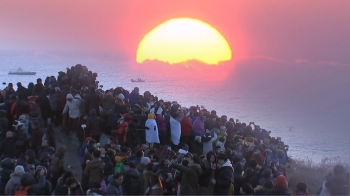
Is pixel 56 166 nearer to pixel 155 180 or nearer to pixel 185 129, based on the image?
pixel 155 180

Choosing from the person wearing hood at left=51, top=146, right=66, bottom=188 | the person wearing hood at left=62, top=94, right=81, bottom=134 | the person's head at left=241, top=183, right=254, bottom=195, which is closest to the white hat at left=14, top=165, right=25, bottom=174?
the person wearing hood at left=51, top=146, right=66, bottom=188

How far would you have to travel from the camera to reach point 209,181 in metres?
9.28

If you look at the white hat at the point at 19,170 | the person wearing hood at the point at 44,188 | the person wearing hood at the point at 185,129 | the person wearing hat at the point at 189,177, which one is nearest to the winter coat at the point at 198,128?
the person wearing hood at the point at 185,129

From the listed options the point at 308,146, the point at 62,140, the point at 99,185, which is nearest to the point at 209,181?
the point at 99,185

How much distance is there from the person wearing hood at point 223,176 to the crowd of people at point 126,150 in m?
0.02

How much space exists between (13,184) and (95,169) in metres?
1.71

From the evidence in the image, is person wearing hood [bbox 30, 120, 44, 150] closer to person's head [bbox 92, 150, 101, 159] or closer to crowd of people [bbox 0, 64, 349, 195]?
crowd of people [bbox 0, 64, 349, 195]

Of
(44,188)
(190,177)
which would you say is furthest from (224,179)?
(44,188)

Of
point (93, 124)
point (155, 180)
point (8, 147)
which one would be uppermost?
point (93, 124)

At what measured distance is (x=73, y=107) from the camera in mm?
14844

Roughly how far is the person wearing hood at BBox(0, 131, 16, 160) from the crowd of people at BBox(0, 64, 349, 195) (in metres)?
0.03

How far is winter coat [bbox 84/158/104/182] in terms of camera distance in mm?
9727

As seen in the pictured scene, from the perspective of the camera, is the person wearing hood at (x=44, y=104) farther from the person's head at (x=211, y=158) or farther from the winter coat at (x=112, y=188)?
the person's head at (x=211, y=158)

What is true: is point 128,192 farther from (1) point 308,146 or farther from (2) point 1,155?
(1) point 308,146
